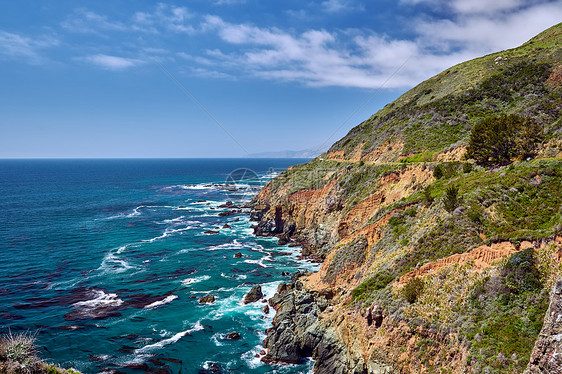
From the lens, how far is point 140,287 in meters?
46.7

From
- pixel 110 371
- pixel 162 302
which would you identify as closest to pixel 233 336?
pixel 110 371

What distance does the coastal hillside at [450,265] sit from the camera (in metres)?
19.5

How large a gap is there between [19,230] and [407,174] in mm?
92870

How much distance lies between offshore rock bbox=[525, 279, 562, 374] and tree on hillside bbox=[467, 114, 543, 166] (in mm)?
28803

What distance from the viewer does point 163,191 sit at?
149875 mm

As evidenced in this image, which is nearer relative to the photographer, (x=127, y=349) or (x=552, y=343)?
(x=552, y=343)

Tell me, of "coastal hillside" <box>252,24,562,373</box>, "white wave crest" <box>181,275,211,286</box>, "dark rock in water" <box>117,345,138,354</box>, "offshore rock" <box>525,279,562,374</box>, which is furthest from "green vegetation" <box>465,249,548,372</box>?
"white wave crest" <box>181,275,211,286</box>

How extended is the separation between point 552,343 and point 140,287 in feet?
161

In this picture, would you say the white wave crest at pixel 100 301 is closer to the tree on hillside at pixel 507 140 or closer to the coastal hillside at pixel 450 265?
the coastal hillside at pixel 450 265

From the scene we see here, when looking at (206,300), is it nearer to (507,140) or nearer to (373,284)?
(373,284)

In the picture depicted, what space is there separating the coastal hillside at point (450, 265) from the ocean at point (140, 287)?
6.11m

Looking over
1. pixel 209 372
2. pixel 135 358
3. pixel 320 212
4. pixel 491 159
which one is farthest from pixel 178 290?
pixel 491 159

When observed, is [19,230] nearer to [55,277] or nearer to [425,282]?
[55,277]

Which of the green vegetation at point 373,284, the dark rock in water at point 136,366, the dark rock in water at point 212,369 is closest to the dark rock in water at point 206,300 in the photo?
the dark rock in water at point 212,369
